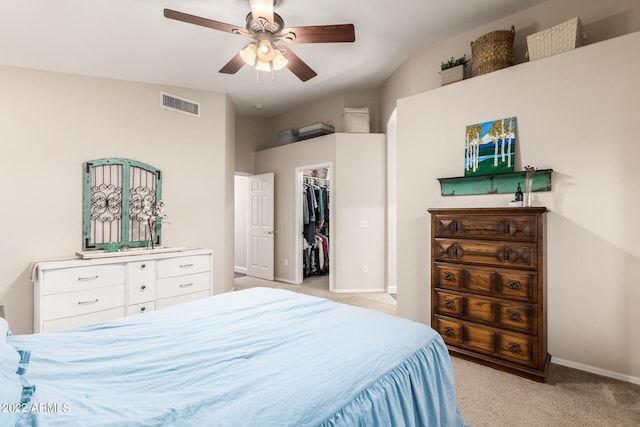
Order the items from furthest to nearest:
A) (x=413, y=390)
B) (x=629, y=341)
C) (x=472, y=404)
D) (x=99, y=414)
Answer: (x=629, y=341) < (x=472, y=404) < (x=413, y=390) < (x=99, y=414)

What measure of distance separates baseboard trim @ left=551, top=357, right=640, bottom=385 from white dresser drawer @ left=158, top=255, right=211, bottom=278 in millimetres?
3534

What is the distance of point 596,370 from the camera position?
93.5 inches

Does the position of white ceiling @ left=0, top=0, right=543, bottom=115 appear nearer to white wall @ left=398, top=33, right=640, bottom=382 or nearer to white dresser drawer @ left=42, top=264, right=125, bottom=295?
white wall @ left=398, top=33, right=640, bottom=382

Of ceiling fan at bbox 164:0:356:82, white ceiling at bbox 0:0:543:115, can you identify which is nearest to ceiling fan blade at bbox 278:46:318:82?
Result: ceiling fan at bbox 164:0:356:82

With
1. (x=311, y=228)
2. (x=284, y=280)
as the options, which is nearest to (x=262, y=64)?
(x=311, y=228)

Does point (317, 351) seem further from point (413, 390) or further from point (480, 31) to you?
point (480, 31)

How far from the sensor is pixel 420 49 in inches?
141

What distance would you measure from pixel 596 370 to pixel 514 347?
0.64 metres

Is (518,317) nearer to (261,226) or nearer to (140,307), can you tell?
(140,307)

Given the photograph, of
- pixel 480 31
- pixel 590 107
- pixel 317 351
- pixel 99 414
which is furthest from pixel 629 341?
pixel 99 414

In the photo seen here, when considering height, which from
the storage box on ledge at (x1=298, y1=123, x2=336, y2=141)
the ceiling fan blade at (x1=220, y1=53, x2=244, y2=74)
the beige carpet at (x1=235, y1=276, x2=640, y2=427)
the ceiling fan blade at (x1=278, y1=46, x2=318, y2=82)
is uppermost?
the storage box on ledge at (x1=298, y1=123, x2=336, y2=141)

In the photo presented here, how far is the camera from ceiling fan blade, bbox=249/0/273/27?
2102 millimetres

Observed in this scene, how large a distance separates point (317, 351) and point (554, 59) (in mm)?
2918

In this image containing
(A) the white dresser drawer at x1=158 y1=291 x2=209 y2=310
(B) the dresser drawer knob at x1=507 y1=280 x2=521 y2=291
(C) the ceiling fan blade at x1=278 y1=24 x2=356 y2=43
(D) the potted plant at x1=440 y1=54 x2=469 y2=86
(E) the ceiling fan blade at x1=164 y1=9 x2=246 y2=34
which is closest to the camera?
(E) the ceiling fan blade at x1=164 y1=9 x2=246 y2=34
